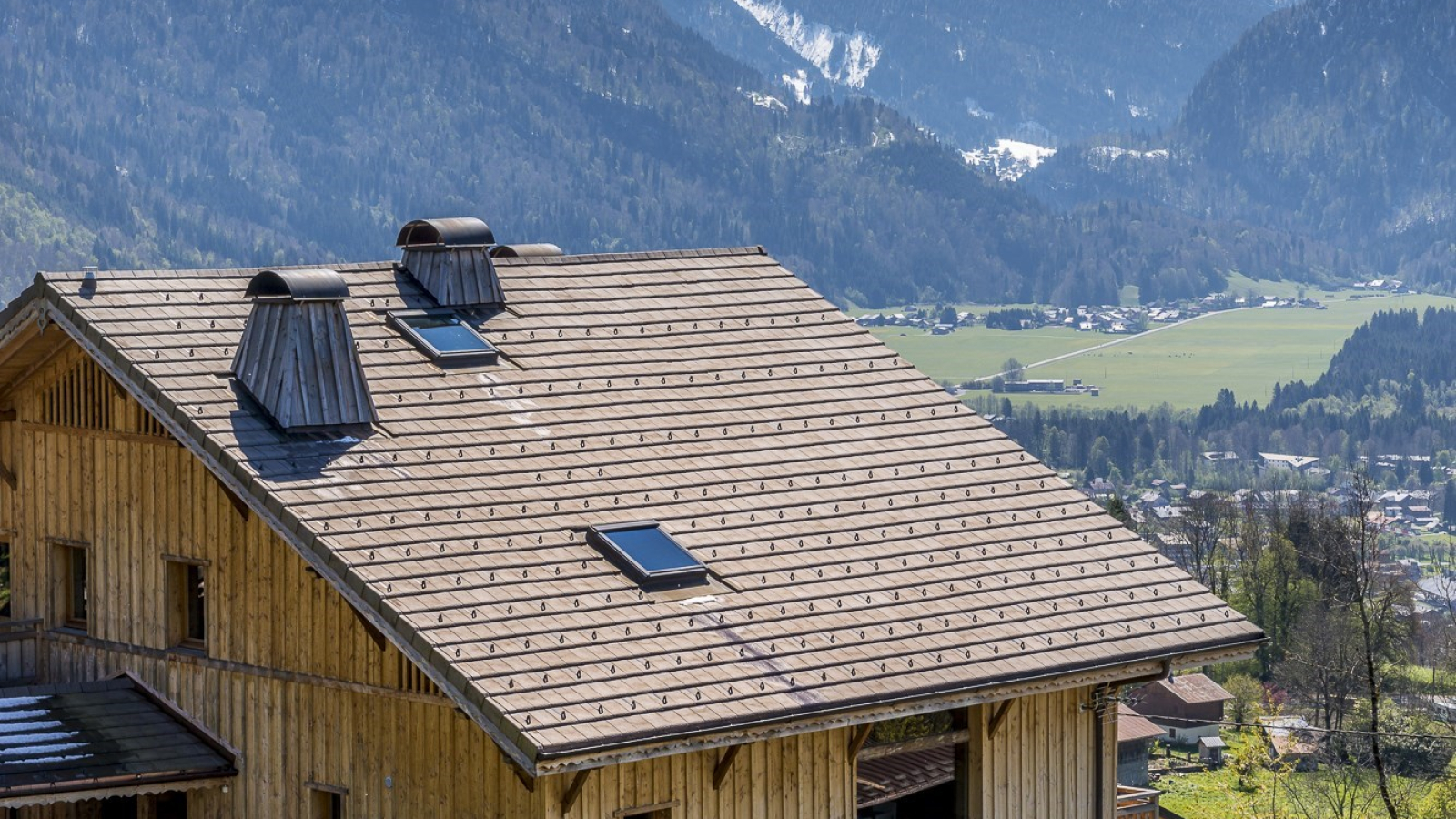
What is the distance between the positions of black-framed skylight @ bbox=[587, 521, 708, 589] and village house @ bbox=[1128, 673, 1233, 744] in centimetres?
10644

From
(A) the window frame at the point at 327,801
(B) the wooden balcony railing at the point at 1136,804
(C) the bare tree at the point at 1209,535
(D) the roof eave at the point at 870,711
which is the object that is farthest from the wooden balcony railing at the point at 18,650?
(C) the bare tree at the point at 1209,535

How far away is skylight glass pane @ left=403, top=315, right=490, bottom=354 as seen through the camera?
24984 millimetres

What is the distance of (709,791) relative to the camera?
858 inches

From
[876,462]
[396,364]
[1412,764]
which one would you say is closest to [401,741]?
[396,364]

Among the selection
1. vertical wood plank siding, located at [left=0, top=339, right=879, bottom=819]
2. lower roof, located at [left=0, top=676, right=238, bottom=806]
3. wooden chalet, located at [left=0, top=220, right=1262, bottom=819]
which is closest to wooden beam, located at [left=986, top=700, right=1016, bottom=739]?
wooden chalet, located at [left=0, top=220, right=1262, bottom=819]

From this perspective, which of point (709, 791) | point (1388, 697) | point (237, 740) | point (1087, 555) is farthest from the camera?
point (1388, 697)

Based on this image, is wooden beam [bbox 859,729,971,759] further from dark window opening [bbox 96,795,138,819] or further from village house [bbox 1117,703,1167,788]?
village house [bbox 1117,703,1167,788]

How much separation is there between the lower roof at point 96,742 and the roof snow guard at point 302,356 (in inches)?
153

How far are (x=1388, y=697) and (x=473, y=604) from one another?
117 metres

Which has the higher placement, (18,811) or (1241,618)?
(1241,618)

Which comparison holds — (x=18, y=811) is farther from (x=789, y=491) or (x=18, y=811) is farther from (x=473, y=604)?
(x=789, y=491)

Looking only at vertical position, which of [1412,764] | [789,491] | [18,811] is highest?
[789,491]

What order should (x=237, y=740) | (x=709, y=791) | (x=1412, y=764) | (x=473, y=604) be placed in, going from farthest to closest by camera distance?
(x=1412, y=764)
(x=237, y=740)
(x=709, y=791)
(x=473, y=604)

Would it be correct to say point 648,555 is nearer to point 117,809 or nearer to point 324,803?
point 324,803
